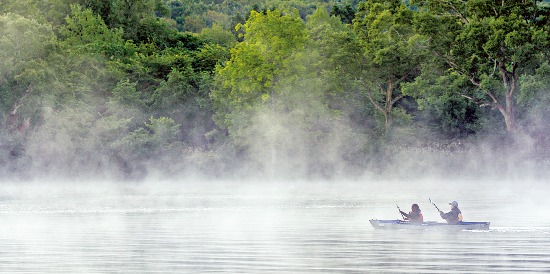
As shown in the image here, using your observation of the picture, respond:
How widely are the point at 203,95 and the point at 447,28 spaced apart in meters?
16.6

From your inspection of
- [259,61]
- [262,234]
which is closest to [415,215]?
[262,234]

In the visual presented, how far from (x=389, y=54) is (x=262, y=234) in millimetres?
42446

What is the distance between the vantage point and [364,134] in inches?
2874

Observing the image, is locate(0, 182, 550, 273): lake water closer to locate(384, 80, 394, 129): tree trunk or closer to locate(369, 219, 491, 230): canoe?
locate(369, 219, 491, 230): canoe

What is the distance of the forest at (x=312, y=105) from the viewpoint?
7050cm

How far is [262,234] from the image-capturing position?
3359 cm

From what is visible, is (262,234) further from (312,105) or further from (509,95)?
(509,95)

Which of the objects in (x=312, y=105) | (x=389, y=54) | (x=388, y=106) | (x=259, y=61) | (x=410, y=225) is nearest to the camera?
(x=410, y=225)

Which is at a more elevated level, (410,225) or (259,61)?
(259,61)

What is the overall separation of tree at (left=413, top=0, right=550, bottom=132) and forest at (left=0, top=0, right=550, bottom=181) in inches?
3.7

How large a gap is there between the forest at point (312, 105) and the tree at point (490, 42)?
9 centimetres

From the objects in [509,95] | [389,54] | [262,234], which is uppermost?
[389,54]

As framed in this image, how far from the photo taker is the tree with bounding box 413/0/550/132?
232ft

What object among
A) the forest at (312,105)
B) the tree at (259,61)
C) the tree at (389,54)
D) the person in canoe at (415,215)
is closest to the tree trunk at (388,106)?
the tree at (389,54)
